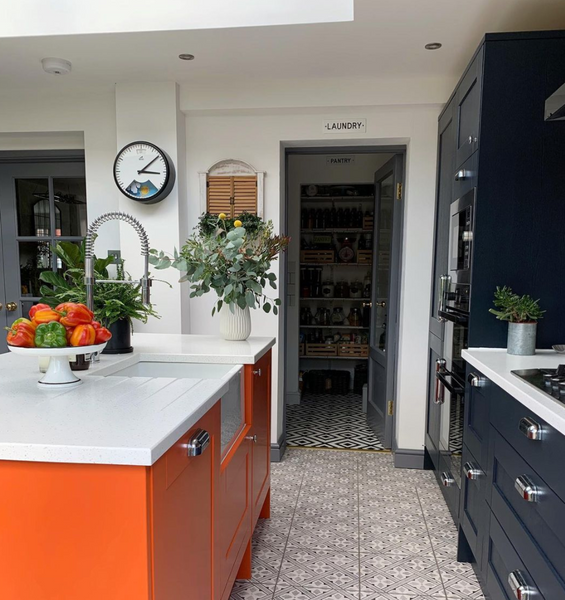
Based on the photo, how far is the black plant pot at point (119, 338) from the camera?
178 cm

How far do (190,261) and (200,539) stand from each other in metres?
1.18

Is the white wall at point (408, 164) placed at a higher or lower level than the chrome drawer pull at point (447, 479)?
higher

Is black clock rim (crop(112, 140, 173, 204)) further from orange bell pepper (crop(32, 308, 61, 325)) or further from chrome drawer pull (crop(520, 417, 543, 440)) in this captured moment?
chrome drawer pull (crop(520, 417, 543, 440))

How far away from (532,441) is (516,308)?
0.66 metres

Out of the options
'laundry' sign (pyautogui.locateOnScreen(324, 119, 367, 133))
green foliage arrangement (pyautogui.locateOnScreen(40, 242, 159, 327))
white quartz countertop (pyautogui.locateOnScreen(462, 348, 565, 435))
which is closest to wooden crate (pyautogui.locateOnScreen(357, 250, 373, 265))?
'laundry' sign (pyautogui.locateOnScreen(324, 119, 367, 133))

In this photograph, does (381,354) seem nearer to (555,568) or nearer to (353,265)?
(353,265)

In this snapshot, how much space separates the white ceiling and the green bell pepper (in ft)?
5.64

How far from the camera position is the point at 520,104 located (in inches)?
72.7

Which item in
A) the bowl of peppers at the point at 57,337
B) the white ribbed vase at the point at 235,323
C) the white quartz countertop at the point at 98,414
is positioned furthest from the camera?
the white ribbed vase at the point at 235,323

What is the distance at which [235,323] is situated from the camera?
2168 mm

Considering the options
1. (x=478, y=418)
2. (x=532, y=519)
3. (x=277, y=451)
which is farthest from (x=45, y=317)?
(x=277, y=451)

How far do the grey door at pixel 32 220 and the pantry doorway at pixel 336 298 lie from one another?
1646 mm

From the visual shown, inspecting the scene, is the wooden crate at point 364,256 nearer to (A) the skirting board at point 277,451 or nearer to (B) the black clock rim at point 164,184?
(A) the skirting board at point 277,451

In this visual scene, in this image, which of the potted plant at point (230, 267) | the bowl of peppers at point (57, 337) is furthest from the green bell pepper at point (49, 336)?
the potted plant at point (230, 267)
